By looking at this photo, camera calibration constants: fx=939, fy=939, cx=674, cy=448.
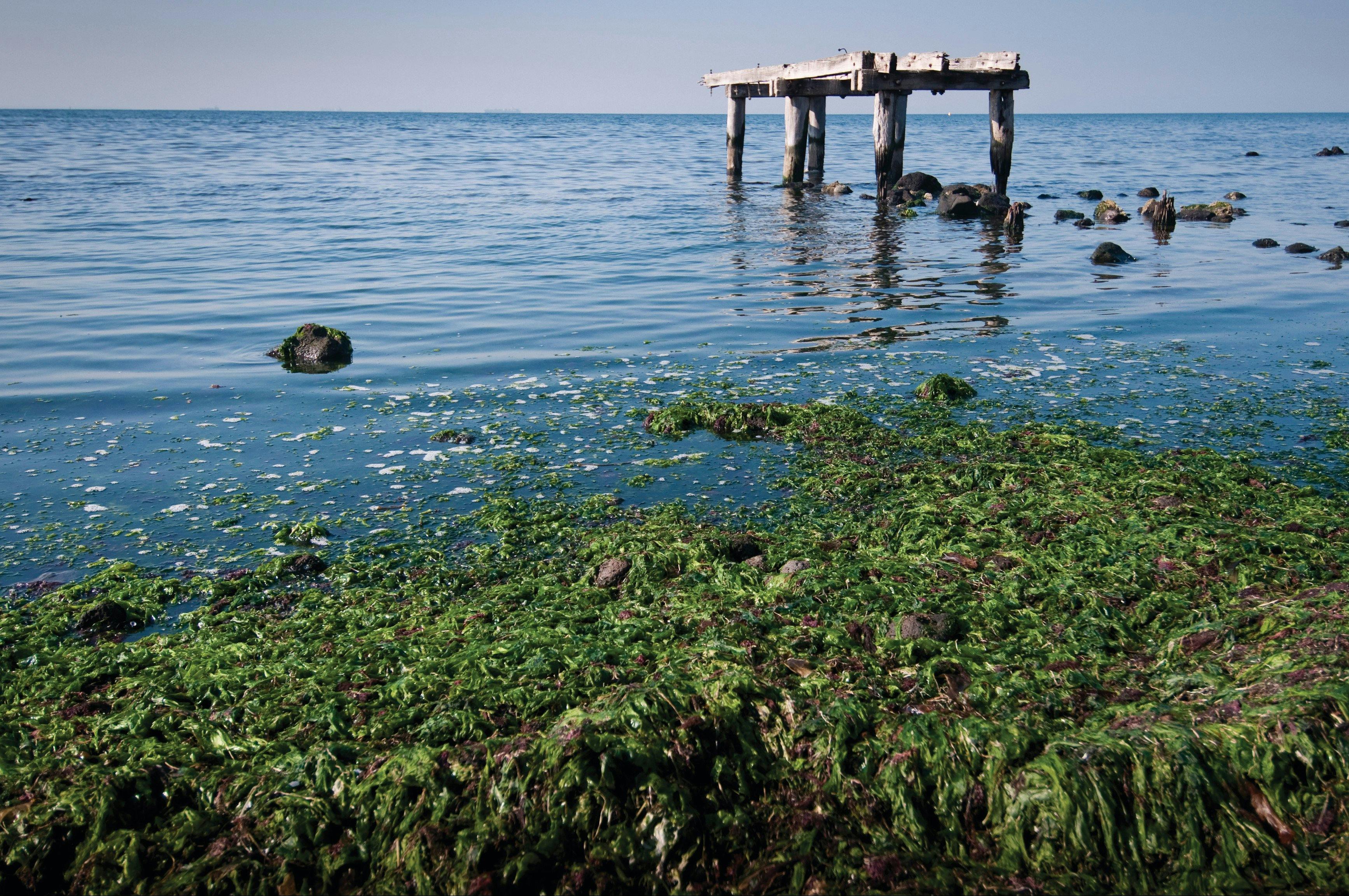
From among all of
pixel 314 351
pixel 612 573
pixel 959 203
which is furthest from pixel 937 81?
pixel 612 573

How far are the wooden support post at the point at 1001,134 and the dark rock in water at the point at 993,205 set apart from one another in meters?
0.54

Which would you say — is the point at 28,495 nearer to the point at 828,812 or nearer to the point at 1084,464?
the point at 828,812

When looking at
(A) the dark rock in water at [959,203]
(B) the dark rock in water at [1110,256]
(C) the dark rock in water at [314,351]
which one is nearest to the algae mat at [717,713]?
(C) the dark rock in water at [314,351]

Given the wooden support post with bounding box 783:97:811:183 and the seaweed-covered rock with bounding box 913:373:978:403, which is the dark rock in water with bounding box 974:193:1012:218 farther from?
the seaweed-covered rock with bounding box 913:373:978:403

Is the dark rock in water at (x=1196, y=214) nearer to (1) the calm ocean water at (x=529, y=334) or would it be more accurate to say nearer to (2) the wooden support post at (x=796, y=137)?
(1) the calm ocean water at (x=529, y=334)

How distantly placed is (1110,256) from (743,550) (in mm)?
12950

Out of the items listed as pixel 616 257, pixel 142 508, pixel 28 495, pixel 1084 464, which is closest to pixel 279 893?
pixel 142 508

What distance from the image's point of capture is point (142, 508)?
591cm

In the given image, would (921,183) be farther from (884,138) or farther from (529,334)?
(529,334)

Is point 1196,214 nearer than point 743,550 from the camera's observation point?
No

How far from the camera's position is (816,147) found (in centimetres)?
2814

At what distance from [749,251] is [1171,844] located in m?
14.7

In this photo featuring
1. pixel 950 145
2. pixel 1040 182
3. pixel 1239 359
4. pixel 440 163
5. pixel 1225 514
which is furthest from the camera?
pixel 950 145

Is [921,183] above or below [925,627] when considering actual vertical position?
above
